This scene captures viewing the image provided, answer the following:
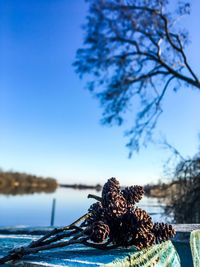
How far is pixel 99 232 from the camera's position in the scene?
60cm

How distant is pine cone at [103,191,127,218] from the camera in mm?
674

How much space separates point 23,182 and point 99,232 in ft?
138

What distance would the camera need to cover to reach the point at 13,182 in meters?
37.7

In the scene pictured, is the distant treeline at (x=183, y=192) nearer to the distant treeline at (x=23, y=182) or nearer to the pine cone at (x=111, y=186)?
the pine cone at (x=111, y=186)

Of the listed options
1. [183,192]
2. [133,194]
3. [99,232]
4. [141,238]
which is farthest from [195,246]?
[183,192]

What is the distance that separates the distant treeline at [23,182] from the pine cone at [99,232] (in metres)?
33.7

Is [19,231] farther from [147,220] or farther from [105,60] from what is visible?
[105,60]

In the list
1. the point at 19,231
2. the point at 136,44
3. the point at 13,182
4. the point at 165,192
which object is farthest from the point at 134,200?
the point at 13,182

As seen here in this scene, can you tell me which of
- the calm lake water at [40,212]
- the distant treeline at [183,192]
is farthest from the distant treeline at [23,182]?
the distant treeline at [183,192]

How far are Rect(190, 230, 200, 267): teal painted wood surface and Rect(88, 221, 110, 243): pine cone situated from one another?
0.61 metres

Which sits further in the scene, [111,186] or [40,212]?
[40,212]

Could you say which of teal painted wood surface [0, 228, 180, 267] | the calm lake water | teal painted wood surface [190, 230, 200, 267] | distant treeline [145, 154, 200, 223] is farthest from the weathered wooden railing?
distant treeline [145, 154, 200, 223]

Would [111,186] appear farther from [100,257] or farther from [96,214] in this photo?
[100,257]

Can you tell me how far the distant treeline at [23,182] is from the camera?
3492 centimetres
